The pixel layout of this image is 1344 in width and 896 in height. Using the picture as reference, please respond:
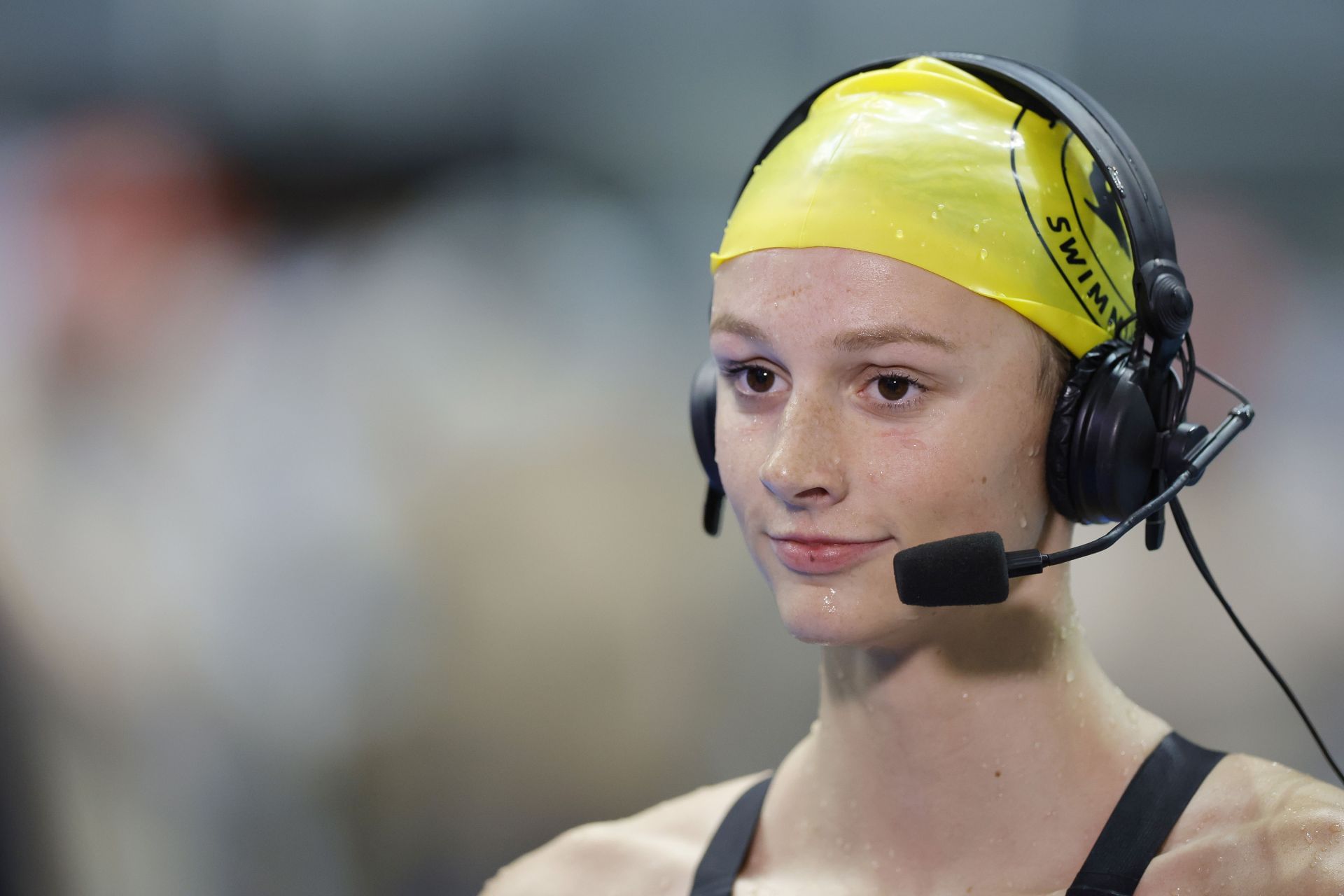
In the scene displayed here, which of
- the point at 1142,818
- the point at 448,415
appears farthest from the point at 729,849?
the point at 448,415

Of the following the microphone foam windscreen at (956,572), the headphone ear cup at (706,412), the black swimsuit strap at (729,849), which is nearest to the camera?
the microphone foam windscreen at (956,572)

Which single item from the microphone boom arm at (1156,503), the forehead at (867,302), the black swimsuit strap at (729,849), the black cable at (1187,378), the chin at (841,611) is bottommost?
the black swimsuit strap at (729,849)

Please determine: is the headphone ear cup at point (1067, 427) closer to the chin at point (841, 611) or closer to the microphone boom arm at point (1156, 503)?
the microphone boom arm at point (1156, 503)

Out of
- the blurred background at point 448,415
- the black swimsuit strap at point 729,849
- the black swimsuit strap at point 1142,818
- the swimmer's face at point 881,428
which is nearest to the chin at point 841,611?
the swimmer's face at point 881,428

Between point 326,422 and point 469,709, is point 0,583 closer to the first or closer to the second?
point 326,422

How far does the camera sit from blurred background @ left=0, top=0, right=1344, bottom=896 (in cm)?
302

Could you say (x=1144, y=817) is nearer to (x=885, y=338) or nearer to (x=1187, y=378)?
(x=1187, y=378)

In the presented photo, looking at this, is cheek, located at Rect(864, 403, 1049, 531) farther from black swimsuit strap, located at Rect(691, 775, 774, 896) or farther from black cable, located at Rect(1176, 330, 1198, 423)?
black swimsuit strap, located at Rect(691, 775, 774, 896)

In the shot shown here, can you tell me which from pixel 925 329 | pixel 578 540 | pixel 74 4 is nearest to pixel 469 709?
pixel 578 540

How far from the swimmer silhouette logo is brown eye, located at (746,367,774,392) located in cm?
36

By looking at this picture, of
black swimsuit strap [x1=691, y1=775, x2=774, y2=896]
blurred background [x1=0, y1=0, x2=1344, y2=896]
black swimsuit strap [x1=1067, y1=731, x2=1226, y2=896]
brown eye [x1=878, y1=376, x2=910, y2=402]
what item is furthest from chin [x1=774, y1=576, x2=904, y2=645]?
blurred background [x1=0, y1=0, x2=1344, y2=896]

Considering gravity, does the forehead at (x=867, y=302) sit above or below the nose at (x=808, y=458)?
above

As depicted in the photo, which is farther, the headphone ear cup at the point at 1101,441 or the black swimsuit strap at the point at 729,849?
the black swimsuit strap at the point at 729,849

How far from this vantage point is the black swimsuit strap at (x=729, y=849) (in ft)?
5.70
